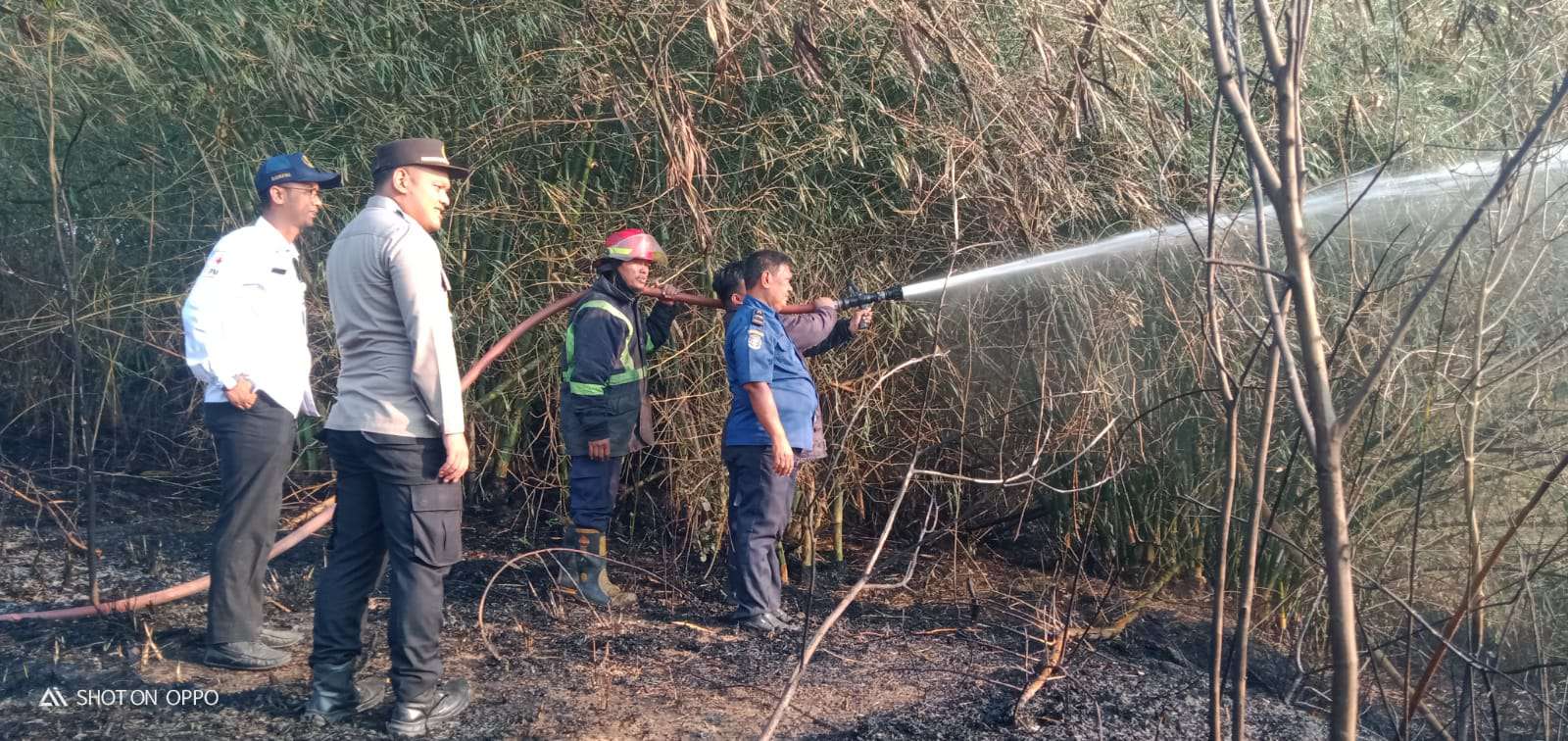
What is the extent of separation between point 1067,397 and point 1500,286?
1898 millimetres

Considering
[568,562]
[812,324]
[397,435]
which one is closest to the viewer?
[397,435]

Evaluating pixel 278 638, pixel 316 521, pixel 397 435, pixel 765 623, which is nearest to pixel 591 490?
pixel 765 623

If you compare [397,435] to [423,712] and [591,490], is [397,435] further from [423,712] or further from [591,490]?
[591,490]

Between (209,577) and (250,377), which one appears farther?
(209,577)

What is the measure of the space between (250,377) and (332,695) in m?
1.05

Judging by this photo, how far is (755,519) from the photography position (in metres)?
4.50

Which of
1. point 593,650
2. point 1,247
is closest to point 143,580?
point 593,650

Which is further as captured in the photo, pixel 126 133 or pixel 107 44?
pixel 126 133

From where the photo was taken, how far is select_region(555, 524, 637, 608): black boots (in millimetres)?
4809

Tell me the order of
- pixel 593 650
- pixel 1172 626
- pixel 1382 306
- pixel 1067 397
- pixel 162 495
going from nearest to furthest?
1. pixel 593 650
2. pixel 1382 306
3. pixel 1172 626
4. pixel 1067 397
5. pixel 162 495

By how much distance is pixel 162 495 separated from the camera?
6.26 meters

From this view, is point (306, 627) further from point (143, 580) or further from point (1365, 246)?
point (1365, 246)

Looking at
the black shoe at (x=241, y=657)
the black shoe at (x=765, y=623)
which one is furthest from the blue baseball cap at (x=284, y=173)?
the black shoe at (x=765, y=623)

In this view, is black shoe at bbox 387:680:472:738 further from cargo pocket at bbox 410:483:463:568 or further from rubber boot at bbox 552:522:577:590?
rubber boot at bbox 552:522:577:590
